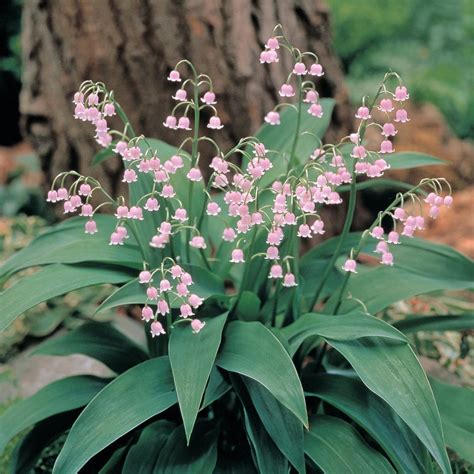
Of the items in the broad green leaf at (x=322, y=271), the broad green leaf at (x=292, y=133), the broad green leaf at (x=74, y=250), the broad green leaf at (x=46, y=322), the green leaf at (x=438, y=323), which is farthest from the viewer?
the broad green leaf at (x=46, y=322)

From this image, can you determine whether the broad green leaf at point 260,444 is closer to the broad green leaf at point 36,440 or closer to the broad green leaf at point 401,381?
the broad green leaf at point 401,381

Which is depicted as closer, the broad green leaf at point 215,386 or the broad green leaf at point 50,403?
the broad green leaf at point 215,386

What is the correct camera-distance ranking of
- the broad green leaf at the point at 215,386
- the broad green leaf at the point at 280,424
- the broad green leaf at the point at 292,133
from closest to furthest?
the broad green leaf at the point at 280,424 < the broad green leaf at the point at 215,386 < the broad green leaf at the point at 292,133

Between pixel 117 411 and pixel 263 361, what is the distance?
1.19 ft

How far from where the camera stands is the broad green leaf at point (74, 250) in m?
2.19

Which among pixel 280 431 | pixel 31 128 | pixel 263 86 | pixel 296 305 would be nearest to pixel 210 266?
pixel 296 305

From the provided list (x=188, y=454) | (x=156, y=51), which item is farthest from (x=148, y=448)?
(x=156, y=51)

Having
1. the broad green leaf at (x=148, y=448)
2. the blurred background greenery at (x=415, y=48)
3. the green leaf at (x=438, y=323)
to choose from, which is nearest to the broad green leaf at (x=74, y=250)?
the broad green leaf at (x=148, y=448)

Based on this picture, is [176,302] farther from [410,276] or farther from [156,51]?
[156,51]

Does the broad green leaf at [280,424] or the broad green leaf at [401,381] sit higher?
the broad green leaf at [401,381]

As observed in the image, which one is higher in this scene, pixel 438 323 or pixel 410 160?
pixel 410 160

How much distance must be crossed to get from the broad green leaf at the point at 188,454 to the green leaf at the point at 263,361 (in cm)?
25

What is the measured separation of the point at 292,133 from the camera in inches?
104

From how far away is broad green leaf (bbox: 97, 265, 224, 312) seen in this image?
195cm
